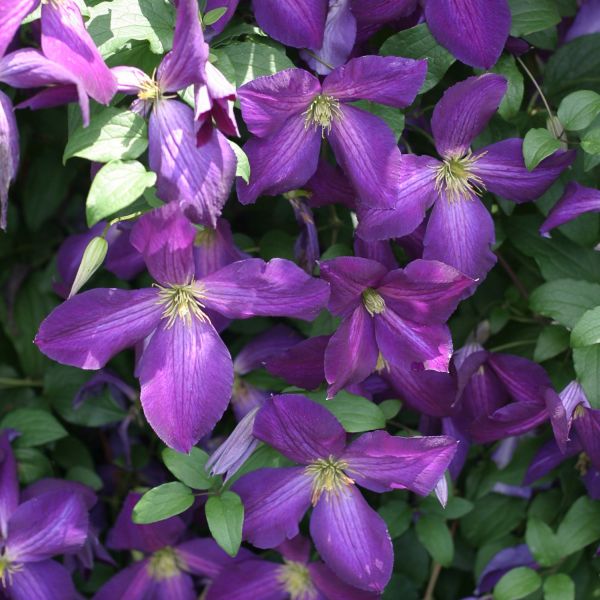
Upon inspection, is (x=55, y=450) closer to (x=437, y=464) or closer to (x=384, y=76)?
(x=437, y=464)

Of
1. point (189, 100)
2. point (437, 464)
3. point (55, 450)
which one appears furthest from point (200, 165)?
point (55, 450)

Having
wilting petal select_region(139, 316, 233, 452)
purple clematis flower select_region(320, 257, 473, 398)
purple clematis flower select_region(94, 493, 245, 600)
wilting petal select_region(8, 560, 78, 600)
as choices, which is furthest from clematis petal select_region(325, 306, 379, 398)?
wilting petal select_region(8, 560, 78, 600)

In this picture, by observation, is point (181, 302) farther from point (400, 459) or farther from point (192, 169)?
point (400, 459)

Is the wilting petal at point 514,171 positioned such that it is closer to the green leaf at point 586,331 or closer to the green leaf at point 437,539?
the green leaf at point 586,331

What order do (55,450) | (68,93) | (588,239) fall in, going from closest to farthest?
(68,93) → (588,239) → (55,450)

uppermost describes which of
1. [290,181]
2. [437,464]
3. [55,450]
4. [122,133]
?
[122,133]

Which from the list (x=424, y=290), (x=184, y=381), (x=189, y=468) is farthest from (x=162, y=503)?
(x=424, y=290)

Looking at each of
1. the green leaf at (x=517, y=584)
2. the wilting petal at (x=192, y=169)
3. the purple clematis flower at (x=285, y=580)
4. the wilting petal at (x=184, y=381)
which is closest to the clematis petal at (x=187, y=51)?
the wilting petal at (x=192, y=169)
